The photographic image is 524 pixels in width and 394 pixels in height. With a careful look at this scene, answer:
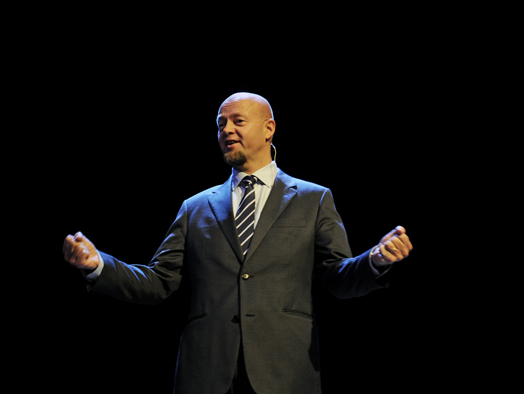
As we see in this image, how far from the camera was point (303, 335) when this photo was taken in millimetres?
2258

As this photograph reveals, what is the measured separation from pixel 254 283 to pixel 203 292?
0.24 metres

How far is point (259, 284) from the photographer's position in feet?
7.45

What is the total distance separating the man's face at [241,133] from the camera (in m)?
2.63

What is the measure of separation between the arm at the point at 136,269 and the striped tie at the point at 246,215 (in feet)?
1.01

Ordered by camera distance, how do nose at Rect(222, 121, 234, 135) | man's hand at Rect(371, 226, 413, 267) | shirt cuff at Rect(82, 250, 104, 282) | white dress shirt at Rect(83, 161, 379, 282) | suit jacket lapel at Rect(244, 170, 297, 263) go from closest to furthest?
man's hand at Rect(371, 226, 413, 267) < shirt cuff at Rect(82, 250, 104, 282) < suit jacket lapel at Rect(244, 170, 297, 263) < white dress shirt at Rect(83, 161, 379, 282) < nose at Rect(222, 121, 234, 135)

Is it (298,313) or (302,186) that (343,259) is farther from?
(302,186)

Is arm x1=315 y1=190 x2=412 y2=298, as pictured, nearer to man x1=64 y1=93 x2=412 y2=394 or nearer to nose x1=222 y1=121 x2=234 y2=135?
man x1=64 y1=93 x2=412 y2=394

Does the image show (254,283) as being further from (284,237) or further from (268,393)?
(268,393)

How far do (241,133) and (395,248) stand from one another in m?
1.02

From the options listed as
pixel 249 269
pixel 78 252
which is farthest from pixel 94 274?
pixel 249 269

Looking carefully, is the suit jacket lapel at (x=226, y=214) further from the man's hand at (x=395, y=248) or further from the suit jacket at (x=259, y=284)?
the man's hand at (x=395, y=248)

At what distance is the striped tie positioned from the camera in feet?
7.91

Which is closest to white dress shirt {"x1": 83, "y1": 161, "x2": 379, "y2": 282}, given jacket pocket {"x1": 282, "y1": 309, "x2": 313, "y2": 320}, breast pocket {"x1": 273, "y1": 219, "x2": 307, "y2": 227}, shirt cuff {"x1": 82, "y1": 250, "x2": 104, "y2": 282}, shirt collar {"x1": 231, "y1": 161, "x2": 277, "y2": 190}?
shirt collar {"x1": 231, "y1": 161, "x2": 277, "y2": 190}

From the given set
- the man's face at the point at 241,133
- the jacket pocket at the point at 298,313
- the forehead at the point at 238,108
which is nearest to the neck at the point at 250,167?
the man's face at the point at 241,133
